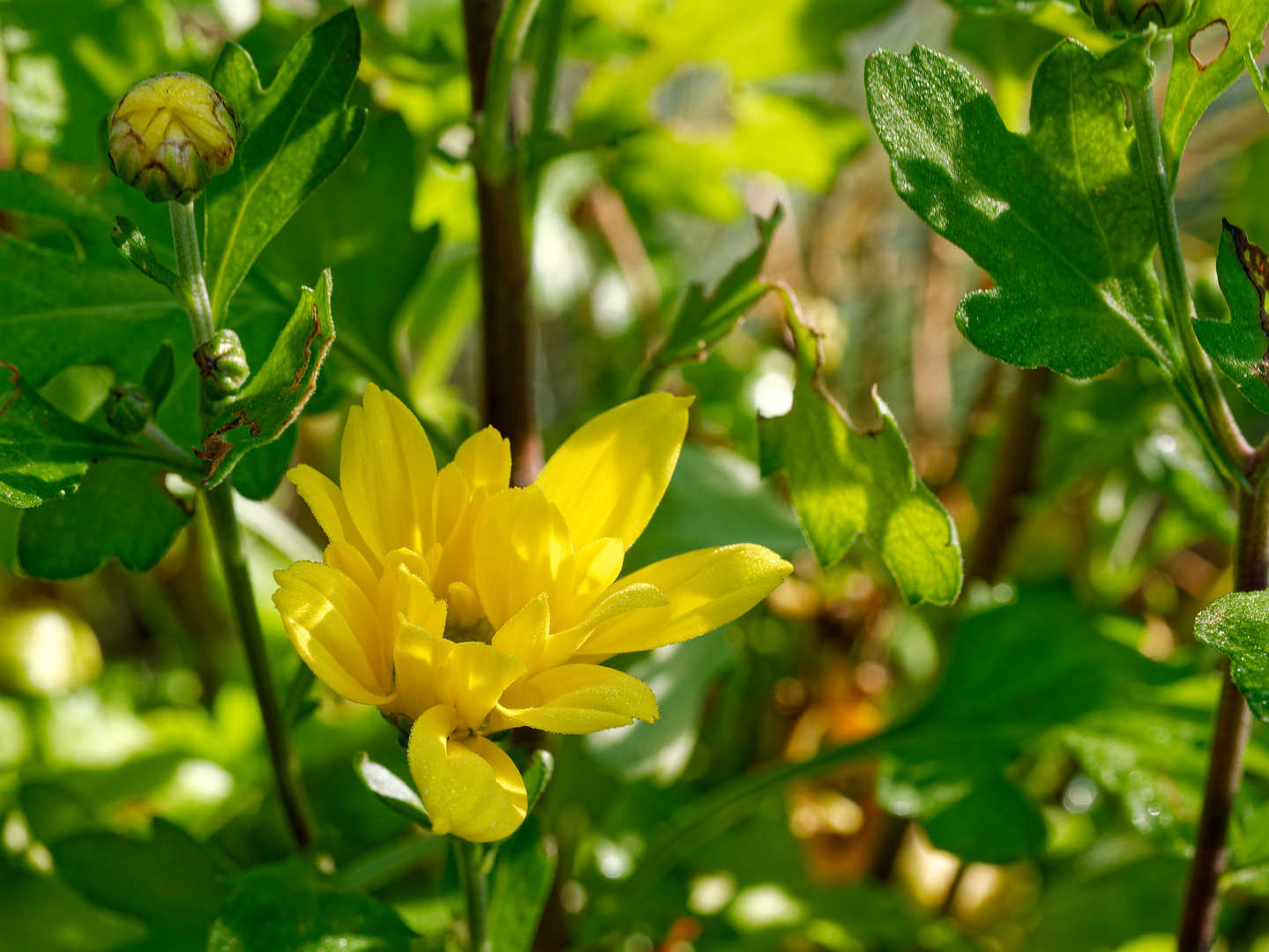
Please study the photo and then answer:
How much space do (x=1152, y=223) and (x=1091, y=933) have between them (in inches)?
21.0

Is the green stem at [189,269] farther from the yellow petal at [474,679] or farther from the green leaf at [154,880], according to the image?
the green leaf at [154,880]

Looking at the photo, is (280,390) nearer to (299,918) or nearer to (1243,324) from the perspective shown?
(299,918)

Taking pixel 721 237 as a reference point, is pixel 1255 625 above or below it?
above

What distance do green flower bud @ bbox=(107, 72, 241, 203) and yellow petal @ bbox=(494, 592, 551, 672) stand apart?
154 mm

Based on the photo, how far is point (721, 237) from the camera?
160cm

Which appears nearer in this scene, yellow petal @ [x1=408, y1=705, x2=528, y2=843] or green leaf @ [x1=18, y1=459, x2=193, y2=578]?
yellow petal @ [x1=408, y1=705, x2=528, y2=843]

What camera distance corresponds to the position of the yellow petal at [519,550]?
Answer: 317 millimetres

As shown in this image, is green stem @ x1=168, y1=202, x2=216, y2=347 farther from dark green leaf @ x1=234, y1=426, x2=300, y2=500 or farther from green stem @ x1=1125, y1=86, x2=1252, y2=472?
green stem @ x1=1125, y1=86, x2=1252, y2=472

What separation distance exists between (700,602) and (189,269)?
0.61 feet

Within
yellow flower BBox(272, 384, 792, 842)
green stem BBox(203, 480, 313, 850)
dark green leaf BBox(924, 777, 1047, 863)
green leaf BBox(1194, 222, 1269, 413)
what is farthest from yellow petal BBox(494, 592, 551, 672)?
dark green leaf BBox(924, 777, 1047, 863)

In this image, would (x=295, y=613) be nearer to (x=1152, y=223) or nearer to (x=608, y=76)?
(x=1152, y=223)

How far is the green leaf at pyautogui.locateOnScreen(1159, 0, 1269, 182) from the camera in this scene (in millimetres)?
338

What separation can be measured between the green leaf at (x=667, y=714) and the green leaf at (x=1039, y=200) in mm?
267

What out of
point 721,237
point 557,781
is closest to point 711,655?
point 557,781
